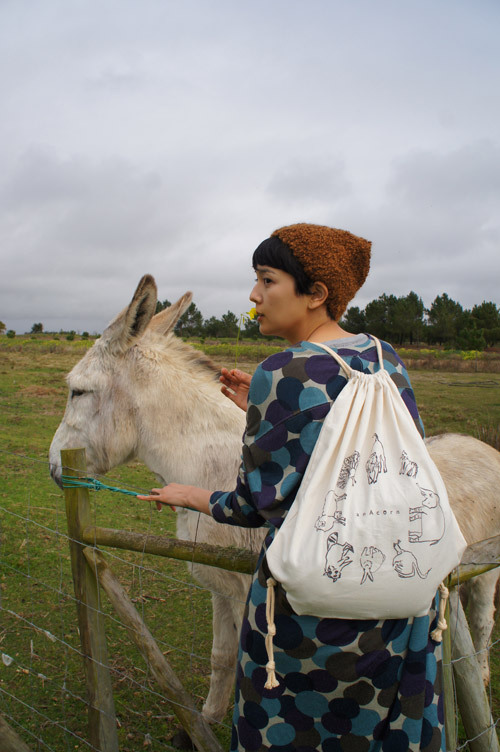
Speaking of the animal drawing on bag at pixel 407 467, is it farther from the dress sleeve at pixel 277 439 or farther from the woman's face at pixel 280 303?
the woman's face at pixel 280 303

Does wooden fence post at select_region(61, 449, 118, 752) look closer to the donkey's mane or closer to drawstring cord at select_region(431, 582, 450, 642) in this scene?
the donkey's mane

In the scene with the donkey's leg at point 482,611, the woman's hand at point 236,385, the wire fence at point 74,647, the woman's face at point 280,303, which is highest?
the woman's face at point 280,303

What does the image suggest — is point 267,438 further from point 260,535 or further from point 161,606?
point 161,606

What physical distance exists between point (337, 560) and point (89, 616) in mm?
1755

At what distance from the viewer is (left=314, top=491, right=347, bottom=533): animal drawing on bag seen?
1163 millimetres

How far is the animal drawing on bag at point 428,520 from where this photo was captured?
3.83 ft

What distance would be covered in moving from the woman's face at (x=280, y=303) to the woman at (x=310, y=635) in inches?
0.8

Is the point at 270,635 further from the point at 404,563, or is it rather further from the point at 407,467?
the point at 407,467

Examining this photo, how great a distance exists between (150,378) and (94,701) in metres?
1.67

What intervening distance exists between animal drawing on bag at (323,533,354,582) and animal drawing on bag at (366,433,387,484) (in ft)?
0.56

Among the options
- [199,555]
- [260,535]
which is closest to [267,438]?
[199,555]

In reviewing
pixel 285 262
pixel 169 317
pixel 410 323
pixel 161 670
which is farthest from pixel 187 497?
pixel 410 323

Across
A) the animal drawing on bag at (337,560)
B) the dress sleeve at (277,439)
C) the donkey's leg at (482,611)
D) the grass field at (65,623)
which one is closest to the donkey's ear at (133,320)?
the grass field at (65,623)

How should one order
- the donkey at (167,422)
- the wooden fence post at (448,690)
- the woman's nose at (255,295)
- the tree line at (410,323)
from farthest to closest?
the tree line at (410,323) < the donkey at (167,422) < the wooden fence post at (448,690) < the woman's nose at (255,295)
